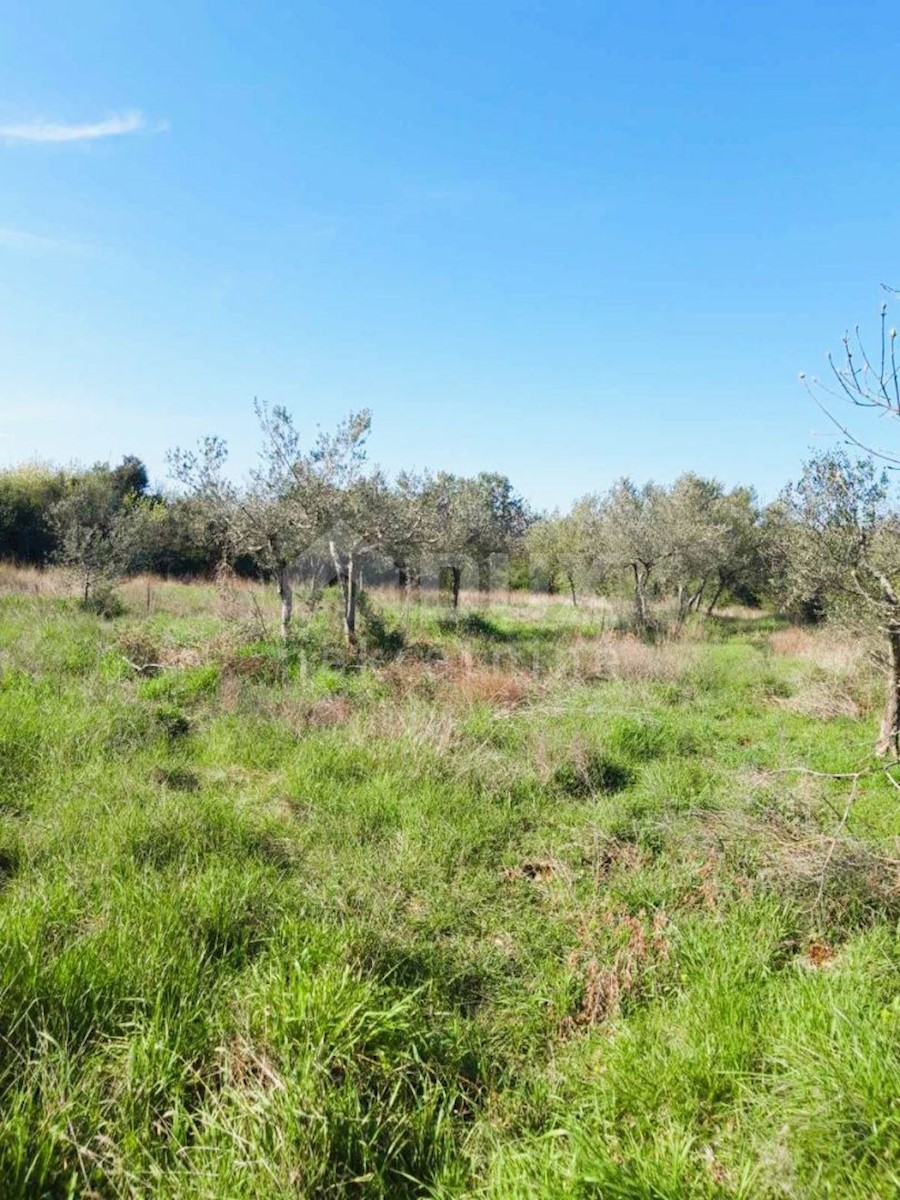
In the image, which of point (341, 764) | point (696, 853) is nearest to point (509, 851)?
point (696, 853)

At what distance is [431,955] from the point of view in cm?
352

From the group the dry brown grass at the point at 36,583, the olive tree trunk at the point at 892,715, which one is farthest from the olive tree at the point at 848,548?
the dry brown grass at the point at 36,583

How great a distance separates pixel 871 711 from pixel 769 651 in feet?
22.7

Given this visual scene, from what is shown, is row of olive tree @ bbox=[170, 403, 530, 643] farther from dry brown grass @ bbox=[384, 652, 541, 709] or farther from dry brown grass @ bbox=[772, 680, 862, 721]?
dry brown grass @ bbox=[772, 680, 862, 721]

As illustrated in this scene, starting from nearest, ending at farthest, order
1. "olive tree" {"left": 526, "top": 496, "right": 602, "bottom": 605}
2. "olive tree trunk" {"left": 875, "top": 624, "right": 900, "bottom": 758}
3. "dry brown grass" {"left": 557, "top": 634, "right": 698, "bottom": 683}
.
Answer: "olive tree trunk" {"left": 875, "top": 624, "right": 900, "bottom": 758} < "dry brown grass" {"left": 557, "top": 634, "right": 698, "bottom": 683} < "olive tree" {"left": 526, "top": 496, "right": 602, "bottom": 605}

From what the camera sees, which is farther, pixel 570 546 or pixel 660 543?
pixel 570 546

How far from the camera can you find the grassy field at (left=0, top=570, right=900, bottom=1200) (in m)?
2.19

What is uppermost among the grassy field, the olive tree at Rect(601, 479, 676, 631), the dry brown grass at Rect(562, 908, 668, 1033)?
the olive tree at Rect(601, 479, 676, 631)

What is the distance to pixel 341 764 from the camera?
600 cm

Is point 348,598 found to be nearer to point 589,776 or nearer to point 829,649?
point 589,776

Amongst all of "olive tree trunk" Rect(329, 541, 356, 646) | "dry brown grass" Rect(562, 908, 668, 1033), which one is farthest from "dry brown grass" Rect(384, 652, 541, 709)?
"dry brown grass" Rect(562, 908, 668, 1033)

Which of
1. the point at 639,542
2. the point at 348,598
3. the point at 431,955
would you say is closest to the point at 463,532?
the point at 639,542

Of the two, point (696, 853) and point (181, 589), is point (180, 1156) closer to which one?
point (696, 853)

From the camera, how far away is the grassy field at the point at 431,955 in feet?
7.19
